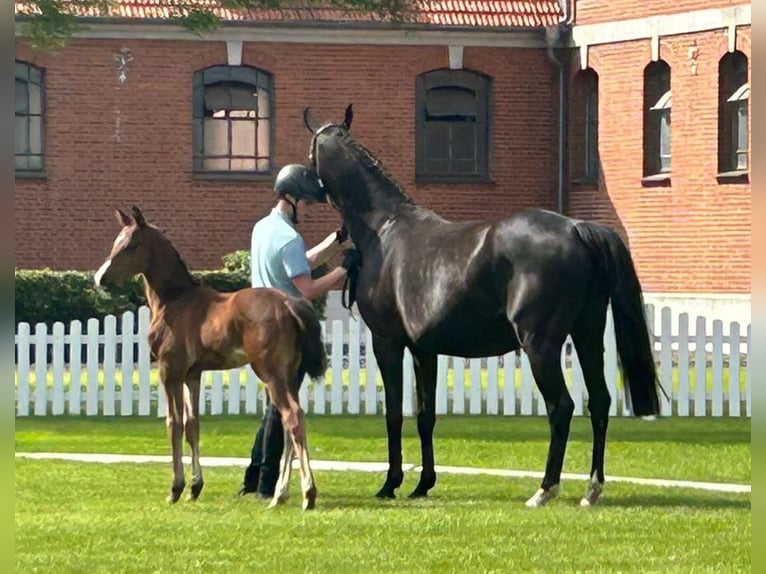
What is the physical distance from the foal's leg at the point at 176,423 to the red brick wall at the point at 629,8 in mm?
20685

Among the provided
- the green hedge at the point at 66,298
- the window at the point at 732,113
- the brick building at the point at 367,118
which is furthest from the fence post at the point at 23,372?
the window at the point at 732,113

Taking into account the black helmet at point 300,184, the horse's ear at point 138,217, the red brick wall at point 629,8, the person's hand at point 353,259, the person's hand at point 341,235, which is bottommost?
the person's hand at point 353,259

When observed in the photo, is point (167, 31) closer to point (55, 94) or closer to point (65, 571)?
point (55, 94)

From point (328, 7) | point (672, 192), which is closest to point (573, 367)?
point (672, 192)

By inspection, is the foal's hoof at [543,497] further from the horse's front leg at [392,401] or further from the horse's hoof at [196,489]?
the horse's hoof at [196,489]

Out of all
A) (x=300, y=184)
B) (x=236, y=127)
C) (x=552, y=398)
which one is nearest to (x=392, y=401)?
(x=552, y=398)

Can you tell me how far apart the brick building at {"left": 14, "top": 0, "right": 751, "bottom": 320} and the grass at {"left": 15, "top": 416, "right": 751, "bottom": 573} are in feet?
54.7

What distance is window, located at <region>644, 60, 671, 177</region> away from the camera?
101 ft

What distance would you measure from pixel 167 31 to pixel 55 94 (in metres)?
2.40

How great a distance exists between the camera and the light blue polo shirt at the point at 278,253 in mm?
10211

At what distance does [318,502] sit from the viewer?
1019cm

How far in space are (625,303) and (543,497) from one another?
124 cm

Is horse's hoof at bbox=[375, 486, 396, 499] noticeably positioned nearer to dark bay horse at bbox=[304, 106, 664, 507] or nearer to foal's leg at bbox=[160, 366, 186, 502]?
dark bay horse at bbox=[304, 106, 664, 507]

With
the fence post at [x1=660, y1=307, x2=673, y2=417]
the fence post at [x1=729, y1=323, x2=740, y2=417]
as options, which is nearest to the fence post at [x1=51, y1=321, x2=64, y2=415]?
the fence post at [x1=660, y1=307, x2=673, y2=417]
